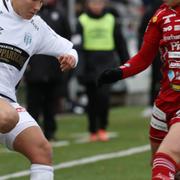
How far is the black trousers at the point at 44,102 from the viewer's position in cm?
1370

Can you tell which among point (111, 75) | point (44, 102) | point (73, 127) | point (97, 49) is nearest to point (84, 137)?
point (44, 102)

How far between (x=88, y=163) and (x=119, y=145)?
195cm

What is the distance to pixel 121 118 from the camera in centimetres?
1759

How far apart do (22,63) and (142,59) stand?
99 centimetres

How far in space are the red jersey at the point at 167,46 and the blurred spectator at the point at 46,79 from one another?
20.5 ft

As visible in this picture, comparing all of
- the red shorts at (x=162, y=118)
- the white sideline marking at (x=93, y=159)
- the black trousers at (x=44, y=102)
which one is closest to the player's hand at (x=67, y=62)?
the red shorts at (x=162, y=118)

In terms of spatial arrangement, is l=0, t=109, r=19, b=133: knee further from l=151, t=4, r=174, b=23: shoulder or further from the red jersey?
l=151, t=4, r=174, b=23: shoulder

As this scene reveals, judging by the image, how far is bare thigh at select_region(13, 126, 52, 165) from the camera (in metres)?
7.12

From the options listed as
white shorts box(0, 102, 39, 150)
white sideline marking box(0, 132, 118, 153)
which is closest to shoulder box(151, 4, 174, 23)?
white shorts box(0, 102, 39, 150)

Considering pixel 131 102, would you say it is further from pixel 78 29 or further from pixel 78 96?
pixel 78 29

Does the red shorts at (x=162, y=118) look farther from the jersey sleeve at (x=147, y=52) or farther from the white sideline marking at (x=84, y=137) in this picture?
the white sideline marking at (x=84, y=137)

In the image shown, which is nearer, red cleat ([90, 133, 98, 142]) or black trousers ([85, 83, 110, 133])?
red cleat ([90, 133, 98, 142])

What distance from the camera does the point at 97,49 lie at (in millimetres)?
13977

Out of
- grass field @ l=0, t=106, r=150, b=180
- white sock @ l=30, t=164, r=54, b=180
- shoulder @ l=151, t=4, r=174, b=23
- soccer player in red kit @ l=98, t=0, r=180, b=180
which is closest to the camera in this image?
white sock @ l=30, t=164, r=54, b=180
